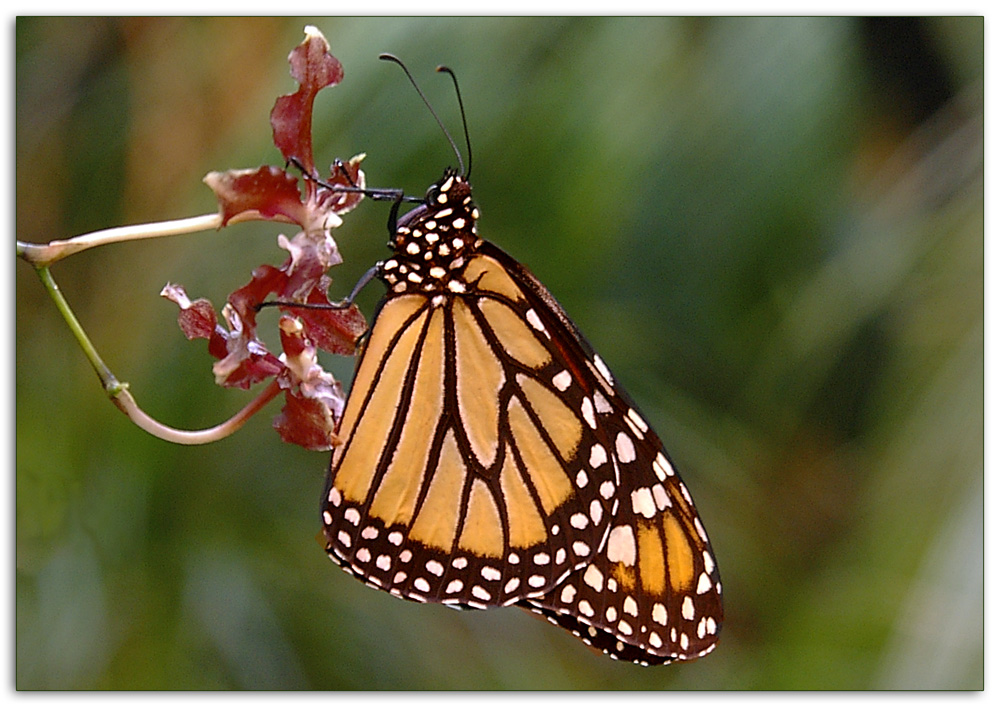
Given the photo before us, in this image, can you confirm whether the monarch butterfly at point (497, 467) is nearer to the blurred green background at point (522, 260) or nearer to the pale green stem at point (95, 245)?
the pale green stem at point (95, 245)

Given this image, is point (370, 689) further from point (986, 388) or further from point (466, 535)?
point (986, 388)

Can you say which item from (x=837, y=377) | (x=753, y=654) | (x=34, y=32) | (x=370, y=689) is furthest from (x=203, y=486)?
(x=837, y=377)

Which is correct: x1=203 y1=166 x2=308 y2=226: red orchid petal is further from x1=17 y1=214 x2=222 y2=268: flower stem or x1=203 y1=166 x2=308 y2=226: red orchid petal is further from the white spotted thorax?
the white spotted thorax

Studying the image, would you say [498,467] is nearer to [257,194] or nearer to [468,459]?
[468,459]

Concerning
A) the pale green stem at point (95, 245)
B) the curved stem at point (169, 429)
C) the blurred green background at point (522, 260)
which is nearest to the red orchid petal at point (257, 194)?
the pale green stem at point (95, 245)

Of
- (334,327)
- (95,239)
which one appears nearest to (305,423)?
(334,327)

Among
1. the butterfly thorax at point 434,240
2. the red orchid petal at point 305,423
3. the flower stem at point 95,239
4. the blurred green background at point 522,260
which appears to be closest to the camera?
the flower stem at point 95,239
